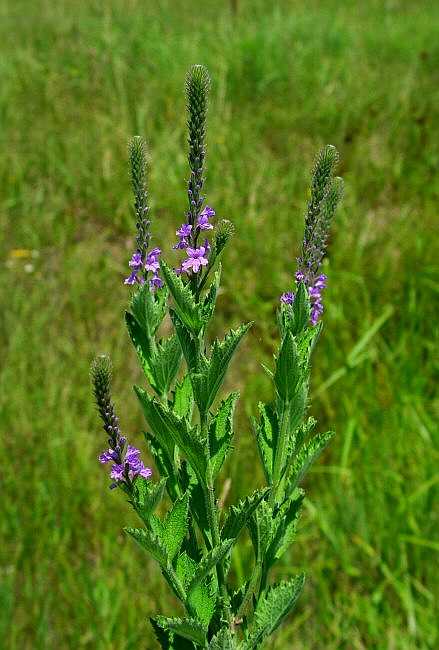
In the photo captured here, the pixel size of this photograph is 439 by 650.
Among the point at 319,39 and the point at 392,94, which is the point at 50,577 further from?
the point at 319,39

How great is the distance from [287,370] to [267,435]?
0.48ft

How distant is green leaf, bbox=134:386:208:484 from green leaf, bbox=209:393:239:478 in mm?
71

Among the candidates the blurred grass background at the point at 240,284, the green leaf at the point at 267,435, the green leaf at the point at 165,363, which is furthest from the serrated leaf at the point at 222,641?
the blurred grass background at the point at 240,284

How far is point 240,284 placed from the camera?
4008 mm

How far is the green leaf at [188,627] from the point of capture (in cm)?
82

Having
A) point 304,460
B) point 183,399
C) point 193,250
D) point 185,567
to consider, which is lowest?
point 185,567

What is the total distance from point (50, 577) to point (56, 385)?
106 centimetres

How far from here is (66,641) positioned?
264cm

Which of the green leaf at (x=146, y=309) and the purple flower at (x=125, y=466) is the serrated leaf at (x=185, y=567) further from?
the green leaf at (x=146, y=309)

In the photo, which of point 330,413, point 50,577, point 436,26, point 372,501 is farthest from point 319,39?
point 50,577

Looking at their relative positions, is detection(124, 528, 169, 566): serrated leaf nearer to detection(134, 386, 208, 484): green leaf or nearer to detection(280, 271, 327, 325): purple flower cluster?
detection(134, 386, 208, 484): green leaf

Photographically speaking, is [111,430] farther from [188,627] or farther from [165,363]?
[188,627]

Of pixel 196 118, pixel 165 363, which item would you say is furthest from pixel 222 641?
pixel 196 118

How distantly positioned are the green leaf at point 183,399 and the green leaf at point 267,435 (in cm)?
10
